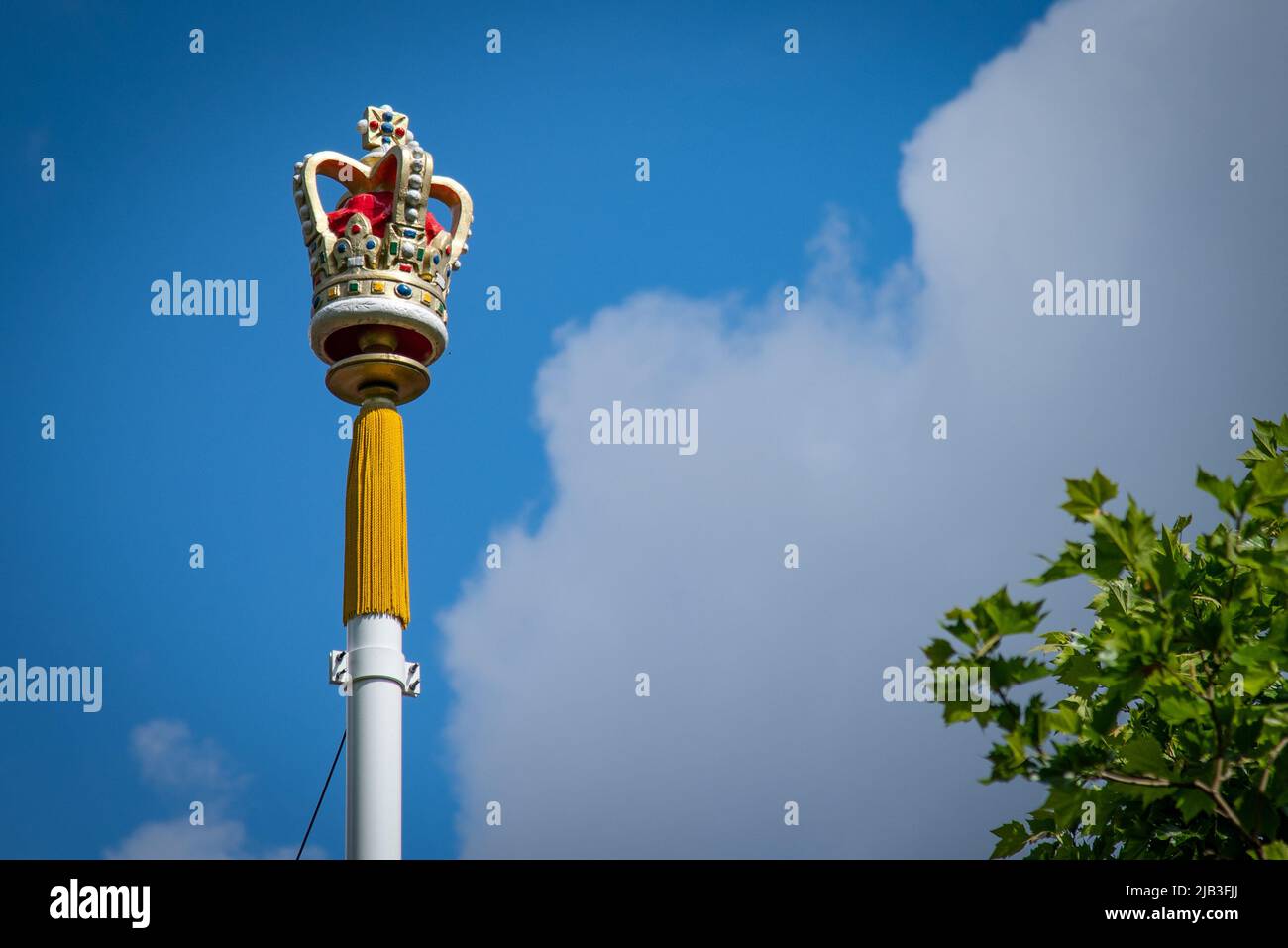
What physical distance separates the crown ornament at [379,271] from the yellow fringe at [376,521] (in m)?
0.49

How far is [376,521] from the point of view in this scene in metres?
17.9

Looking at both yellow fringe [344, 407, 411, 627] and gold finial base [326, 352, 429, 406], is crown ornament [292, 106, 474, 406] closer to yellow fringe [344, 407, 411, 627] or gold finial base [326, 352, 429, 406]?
gold finial base [326, 352, 429, 406]

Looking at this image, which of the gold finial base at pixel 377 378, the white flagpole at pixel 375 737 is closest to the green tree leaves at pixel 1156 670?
the white flagpole at pixel 375 737

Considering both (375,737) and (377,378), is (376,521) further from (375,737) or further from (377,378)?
(375,737)

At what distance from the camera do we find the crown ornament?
1830 centimetres

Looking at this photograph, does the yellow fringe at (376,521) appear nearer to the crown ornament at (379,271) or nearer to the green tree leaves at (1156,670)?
the crown ornament at (379,271)

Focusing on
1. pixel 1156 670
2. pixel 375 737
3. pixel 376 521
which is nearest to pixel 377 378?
pixel 376 521

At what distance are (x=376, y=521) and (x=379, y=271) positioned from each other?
2699mm

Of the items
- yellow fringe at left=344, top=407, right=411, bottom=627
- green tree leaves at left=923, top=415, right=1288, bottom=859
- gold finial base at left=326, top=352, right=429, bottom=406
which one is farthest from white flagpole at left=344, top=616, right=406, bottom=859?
green tree leaves at left=923, top=415, right=1288, bottom=859

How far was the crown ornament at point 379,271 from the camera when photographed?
60.0 feet

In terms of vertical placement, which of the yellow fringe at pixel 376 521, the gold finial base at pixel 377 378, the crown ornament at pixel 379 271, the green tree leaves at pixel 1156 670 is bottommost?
the green tree leaves at pixel 1156 670
